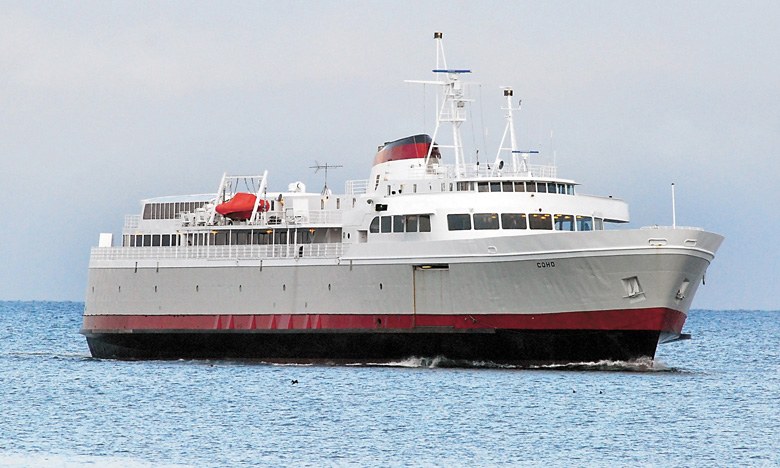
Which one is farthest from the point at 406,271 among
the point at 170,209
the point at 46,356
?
the point at 46,356

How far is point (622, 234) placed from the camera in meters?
39.1

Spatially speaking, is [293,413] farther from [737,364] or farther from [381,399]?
[737,364]

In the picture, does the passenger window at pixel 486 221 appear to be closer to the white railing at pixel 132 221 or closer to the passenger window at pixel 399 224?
the passenger window at pixel 399 224

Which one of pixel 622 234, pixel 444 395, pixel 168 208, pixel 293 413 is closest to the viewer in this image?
pixel 293 413

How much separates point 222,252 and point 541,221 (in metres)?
13.5

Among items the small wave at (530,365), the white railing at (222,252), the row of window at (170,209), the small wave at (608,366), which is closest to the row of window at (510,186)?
the white railing at (222,252)

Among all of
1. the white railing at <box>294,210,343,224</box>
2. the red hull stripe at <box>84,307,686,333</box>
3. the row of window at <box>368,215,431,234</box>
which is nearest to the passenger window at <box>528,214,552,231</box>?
the red hull stripe at <box>84,307,686,333</box>

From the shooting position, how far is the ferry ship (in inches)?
1578

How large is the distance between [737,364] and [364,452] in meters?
33.8

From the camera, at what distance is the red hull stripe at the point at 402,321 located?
4009 cm

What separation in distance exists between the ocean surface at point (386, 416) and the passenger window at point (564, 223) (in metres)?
5.22

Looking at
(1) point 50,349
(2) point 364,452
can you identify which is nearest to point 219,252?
(2) point 364,452

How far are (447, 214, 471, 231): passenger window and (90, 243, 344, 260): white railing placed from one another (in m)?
4.61

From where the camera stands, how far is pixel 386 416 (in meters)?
33.7
